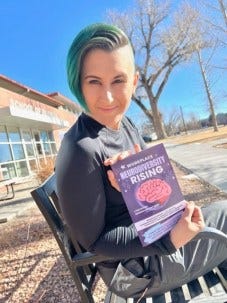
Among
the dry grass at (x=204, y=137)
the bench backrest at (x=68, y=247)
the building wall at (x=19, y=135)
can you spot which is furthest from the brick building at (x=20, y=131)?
the bench backrest at (x=68, y=247)

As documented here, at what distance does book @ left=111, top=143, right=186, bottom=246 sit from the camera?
1.28 meters

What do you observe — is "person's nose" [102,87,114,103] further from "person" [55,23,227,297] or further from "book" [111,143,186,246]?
"book" [111,143,186,246]

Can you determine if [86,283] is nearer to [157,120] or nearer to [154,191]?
[154,191]

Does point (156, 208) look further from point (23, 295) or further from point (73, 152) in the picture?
point (23, 295)

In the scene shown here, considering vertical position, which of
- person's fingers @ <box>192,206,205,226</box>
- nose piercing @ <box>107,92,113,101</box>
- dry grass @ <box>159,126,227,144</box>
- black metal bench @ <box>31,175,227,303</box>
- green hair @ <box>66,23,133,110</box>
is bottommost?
dry grass @ <box>159,126,227,144</box>

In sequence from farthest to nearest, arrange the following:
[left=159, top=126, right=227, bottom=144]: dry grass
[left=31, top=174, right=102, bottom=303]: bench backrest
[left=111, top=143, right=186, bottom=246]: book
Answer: [left=159, top=126, right=227, bottom=144]: dry grass → [left=31, top=174, right=102, bottom=303]: bench backrest → [left=111, top=143, right=186, bottom=246]: book

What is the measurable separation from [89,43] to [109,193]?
1.82 feet

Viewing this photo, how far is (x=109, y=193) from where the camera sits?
1449 millimetres

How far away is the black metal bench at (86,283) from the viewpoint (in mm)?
1506

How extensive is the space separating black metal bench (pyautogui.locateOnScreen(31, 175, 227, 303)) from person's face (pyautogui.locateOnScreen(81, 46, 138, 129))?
1.37 ft

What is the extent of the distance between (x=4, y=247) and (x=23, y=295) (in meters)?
2.05

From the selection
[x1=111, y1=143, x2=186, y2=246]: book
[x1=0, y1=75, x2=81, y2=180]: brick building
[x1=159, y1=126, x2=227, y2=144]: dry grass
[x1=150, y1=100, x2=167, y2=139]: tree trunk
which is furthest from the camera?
[x1=150, y1=100, x2=167, y2=139]: tree trunk

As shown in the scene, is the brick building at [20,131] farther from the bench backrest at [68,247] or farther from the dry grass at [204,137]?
the bench backrest at [68,247]

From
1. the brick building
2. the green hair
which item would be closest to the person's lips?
the green hair
